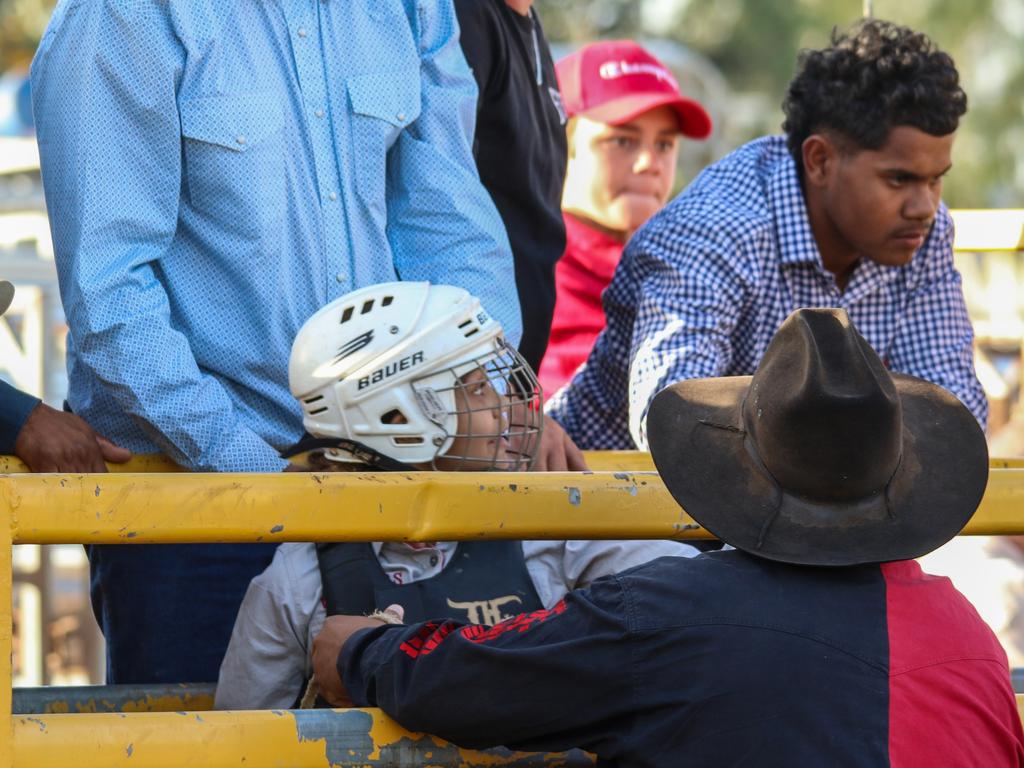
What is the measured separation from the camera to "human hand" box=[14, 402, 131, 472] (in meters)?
2.59

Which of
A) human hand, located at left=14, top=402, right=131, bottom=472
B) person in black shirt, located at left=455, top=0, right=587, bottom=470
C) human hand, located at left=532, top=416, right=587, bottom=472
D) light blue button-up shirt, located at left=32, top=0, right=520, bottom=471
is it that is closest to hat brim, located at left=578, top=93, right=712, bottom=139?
person in black shirt, located at left=455, top=0, right=587, bottom=470

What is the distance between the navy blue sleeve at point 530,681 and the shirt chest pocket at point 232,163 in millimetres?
1046

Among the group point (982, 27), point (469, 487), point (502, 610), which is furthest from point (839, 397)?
point (982, 27)

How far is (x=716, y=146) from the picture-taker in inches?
882

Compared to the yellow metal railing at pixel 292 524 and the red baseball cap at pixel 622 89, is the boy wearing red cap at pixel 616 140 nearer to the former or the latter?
the red baseball cap at pixel 622 89

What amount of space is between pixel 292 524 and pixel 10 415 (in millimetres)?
738

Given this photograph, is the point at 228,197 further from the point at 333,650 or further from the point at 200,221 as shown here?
the point at 333,650

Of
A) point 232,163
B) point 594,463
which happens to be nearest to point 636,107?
point 594,463

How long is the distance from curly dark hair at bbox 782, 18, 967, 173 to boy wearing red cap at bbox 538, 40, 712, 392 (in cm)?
79

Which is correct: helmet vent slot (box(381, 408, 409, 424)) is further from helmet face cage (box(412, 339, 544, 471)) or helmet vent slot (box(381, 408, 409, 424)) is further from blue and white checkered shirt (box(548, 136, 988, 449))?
blue and white checkered shirt (box(548, 136, 988, 449))

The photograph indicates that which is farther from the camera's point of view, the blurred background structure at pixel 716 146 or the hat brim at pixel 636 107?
the blurred background structure at pixel 716 146

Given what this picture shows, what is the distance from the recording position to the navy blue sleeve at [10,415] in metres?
2.59

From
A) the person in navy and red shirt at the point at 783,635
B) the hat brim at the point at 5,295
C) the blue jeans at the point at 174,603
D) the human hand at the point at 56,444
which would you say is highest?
the hat brim at the point at 5,295

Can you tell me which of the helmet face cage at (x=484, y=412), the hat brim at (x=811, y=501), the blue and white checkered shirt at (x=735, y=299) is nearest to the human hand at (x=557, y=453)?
the helmet face cage at (x=484, y=412)
